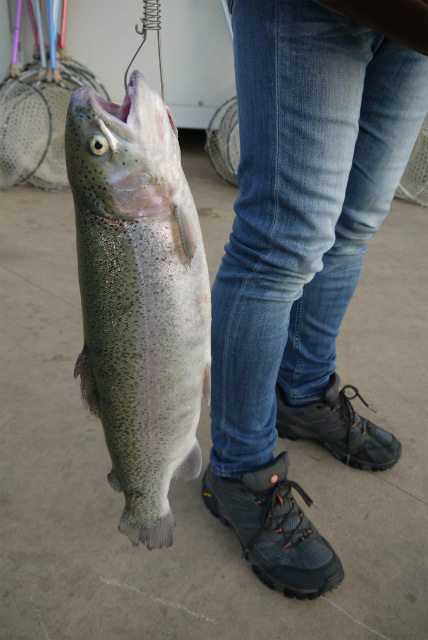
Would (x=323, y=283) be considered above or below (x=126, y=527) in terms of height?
above

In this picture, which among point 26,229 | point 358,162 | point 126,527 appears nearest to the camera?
point 126,527

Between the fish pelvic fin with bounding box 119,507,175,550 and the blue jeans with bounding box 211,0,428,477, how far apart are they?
322 mm

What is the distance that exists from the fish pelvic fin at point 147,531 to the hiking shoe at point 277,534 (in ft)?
1.03

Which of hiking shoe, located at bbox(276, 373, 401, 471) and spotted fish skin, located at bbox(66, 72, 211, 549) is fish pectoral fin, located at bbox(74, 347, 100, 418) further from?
hiking shoe, located at bbox(276, 373, 401, 471)

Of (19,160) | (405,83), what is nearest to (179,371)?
(405,83)

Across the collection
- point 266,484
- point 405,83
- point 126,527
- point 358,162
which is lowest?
point 266,484

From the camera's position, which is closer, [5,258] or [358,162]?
[358,162]

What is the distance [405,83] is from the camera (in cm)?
156

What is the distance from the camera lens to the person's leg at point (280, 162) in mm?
1250

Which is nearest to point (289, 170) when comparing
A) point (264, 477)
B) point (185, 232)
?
point (185, 232)

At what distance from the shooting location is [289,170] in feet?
4.29

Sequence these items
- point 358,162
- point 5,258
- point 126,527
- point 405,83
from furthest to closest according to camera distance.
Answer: point 5,258
point 358,162
point 405,83
point 126,527

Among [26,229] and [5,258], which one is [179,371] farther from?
[26,229]

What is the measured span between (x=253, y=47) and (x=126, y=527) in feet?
3.76
